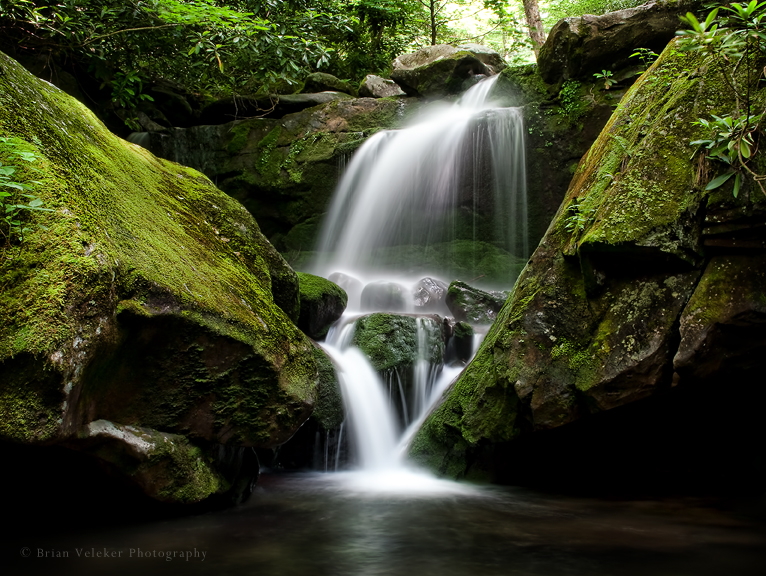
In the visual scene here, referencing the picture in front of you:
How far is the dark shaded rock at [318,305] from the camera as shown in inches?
255

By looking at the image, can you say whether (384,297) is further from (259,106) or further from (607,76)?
(259,106)

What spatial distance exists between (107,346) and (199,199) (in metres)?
2.14

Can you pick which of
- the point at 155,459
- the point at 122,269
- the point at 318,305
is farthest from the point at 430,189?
the point at 155,459

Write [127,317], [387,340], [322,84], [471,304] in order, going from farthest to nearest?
1. [322,84]
2. [471,304]
3. [387,340]
4. [127,317]

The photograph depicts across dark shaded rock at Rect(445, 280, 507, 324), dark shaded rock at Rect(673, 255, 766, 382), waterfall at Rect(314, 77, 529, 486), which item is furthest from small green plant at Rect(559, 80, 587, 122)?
dark shaded rock at Rect(673, 255, 766, 382)

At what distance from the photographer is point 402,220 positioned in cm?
952

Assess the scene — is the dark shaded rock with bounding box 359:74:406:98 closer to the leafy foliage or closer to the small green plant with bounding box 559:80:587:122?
the small green plant with bounding box 559:80:587:122

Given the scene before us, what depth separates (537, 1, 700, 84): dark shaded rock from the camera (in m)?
7.93

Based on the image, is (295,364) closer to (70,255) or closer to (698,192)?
(70,255)

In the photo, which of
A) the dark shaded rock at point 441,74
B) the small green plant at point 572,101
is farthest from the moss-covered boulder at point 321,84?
the small green plant at point 572,101

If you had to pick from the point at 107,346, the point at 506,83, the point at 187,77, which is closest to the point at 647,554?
the point at 107,346

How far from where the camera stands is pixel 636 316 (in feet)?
12.6

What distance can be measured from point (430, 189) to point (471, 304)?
294cm

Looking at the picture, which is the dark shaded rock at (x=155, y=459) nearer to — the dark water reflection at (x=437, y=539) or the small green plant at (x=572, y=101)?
the dark water reflection at (x=437, y=539)
